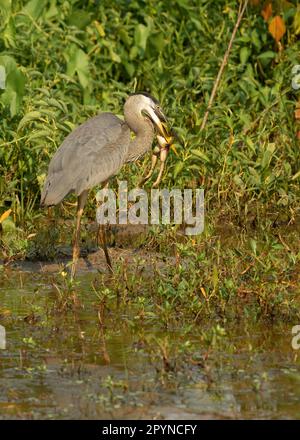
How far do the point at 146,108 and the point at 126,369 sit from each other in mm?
2698

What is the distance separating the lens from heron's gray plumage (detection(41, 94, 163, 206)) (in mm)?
7168

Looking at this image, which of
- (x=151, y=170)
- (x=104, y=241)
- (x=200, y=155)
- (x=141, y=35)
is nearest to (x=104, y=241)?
(x=104, y=241)

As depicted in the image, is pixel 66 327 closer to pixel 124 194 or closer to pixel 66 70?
pixel 124 194

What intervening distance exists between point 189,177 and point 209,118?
64 centimetres

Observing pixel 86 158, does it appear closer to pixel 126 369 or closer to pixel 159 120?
pixel 159 120

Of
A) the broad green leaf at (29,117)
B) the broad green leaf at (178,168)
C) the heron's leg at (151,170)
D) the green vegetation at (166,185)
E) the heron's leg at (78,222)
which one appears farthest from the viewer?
the broad green leaf at (178,168)

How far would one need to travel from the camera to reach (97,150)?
24.2 ft

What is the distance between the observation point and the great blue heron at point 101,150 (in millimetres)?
7186

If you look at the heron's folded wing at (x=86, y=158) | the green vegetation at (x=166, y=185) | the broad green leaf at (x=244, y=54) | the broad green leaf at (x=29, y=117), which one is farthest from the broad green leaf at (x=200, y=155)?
the broad green leaf at (x=244, y=54)

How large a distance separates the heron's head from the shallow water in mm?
1648

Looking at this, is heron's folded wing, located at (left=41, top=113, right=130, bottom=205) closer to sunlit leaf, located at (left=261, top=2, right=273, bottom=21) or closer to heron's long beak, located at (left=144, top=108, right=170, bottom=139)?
heron's long beak, located at (left=144, top=108, right=170, bottom=139)

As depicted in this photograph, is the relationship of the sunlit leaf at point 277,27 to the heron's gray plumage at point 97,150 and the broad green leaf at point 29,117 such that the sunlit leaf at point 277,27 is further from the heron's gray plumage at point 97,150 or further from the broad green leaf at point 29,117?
the broad green leaf at point 29,117

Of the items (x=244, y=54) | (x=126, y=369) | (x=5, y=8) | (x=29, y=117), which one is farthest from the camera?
(x=244, y=54)
